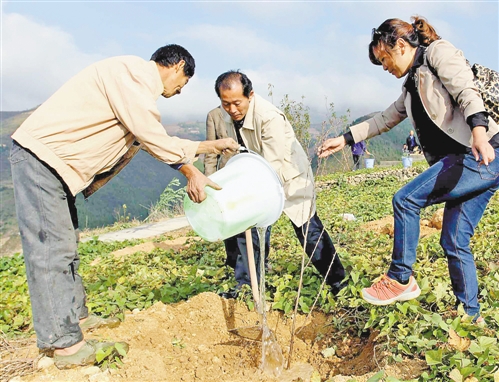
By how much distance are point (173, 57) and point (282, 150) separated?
1.03m

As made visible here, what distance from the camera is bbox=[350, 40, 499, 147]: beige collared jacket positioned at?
6.66ft

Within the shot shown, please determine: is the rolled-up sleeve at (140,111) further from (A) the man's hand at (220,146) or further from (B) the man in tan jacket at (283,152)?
(B) the man in tan jacket at (283,152)

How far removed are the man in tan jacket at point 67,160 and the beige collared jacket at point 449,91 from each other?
1191mm

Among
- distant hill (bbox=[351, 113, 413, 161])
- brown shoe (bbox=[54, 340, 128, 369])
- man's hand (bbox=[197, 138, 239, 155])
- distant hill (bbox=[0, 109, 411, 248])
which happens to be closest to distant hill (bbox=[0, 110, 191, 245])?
distant hill (bbox=[0, 109, 411, 248])

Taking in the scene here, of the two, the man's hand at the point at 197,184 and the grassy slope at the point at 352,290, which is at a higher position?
the man's hand at the point at 197,184

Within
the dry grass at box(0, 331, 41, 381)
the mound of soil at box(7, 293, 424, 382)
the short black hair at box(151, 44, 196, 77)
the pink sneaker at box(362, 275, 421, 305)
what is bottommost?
the mound of soil at box(7, 293, 424, 382)

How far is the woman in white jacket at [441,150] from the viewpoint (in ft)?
6.84

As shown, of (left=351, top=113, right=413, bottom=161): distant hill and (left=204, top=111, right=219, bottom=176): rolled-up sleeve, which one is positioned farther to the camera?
(left=351, top=113, right=413, bottom=161): distant hill

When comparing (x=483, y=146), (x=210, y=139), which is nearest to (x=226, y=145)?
(x=483, y=146)

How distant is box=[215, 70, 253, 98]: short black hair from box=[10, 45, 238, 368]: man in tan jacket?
0.62 metres

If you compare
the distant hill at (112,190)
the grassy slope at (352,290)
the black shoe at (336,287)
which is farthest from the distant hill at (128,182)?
the black shoe at (336,287)

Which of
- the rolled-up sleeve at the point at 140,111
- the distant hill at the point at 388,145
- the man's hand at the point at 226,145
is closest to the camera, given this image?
the rolled-up sleeve at the point at 140,111

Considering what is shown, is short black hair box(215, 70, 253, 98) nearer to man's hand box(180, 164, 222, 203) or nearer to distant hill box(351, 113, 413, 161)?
man's hand box(180, 164, 222, 203)

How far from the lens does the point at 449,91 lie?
2088 millimetres
